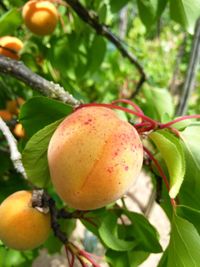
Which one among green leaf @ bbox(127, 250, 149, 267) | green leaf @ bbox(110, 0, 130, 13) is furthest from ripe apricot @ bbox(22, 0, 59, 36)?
green leaf @ bbox(127, 250, 149, 267)

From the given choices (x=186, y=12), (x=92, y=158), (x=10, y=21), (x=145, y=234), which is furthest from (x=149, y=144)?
(x=10, y=21)

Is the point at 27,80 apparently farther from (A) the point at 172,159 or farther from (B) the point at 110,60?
(B) the point at 110,60

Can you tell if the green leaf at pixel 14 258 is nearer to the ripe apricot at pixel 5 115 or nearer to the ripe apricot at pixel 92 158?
the ripe apricot at pixel 5 115

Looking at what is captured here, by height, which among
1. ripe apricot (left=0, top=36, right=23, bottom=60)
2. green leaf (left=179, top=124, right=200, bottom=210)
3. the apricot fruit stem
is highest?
ripe apricot (left=0, top=36, right=23, bottom=60)

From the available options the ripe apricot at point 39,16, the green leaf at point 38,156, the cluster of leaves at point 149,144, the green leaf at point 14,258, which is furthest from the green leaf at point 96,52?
the green leaf at point 38,156

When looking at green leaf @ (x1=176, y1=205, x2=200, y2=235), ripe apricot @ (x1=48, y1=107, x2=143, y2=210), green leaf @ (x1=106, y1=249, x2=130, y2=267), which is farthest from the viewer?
green leaf @ (x1=106, y1=249, x2=130, y2=267)

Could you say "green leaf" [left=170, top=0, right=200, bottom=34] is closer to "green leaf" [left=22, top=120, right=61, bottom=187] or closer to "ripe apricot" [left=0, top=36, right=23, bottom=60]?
"green leaf" [left=22, top=120, right=61, bottom=187]

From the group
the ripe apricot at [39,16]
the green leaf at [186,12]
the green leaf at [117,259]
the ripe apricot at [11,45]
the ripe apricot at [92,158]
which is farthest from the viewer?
the ripe apricot at [11,45]
